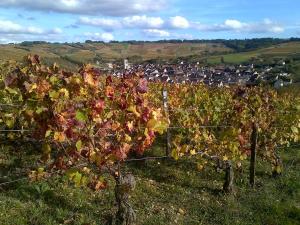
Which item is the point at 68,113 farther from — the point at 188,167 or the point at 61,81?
the point at 188,167

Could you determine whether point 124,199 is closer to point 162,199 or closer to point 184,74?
point 162,199

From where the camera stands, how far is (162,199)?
34.0 feet

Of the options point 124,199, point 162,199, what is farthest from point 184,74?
point 124,199

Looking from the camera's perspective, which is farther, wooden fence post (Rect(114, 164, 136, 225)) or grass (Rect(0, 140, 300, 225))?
grass (Rect(0, 140, 300, 225))

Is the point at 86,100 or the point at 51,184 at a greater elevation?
the point at 86,100

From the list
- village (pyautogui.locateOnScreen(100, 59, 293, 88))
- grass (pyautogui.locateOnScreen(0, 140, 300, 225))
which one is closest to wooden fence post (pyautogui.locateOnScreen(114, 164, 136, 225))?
grass (pyautogui.locateOnScreen(0, 140, 300, 225))

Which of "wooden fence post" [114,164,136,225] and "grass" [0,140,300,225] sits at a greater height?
"wooden fence post" [114,164,136,225]

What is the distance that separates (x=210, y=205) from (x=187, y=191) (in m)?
0.99

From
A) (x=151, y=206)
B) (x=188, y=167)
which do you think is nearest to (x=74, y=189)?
(x=151, y=206)

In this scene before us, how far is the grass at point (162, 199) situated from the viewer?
8.59m

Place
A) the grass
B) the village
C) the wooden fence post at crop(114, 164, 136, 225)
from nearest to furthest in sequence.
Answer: the wooden fence post at crop(114, 164, 136, 225) → the grass → the village

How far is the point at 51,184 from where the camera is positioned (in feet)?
32.3

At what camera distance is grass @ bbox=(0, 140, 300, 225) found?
8.59 meters

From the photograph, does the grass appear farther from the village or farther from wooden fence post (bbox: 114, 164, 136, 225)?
the village
